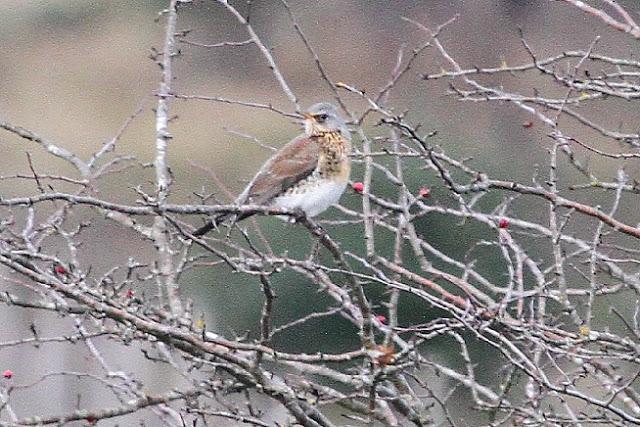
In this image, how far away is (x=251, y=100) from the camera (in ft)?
31.1

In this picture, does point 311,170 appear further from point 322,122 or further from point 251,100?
point 251,100

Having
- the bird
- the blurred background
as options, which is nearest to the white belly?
the bird

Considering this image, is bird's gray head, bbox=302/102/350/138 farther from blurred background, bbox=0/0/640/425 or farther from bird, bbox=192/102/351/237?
blurred background, bbox=0/0/640/425

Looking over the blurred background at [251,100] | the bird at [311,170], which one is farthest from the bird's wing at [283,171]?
the blurred background at [251,100]

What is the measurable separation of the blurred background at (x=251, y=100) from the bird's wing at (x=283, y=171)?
1.32 meters

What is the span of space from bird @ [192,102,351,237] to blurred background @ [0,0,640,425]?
118cm

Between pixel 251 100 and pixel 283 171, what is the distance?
550cm

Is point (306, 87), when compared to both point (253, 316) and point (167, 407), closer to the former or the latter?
point (253, 316)

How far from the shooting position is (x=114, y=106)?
1312 centimetres

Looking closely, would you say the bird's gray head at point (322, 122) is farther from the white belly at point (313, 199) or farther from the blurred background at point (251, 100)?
the blurred background at point (251, 100)

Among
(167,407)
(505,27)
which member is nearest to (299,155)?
(167,407)

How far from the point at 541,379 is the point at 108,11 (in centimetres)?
1207

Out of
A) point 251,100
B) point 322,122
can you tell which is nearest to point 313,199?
point 322,122

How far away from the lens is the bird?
13.1 ft
